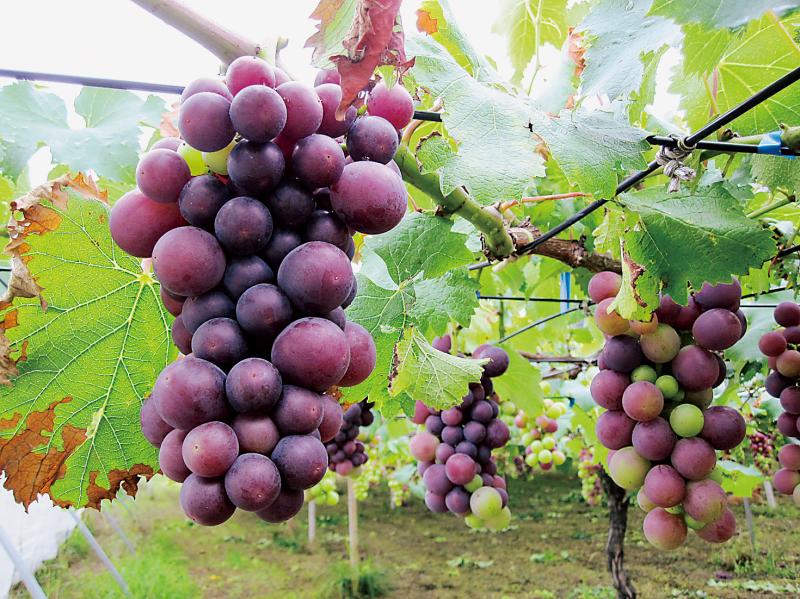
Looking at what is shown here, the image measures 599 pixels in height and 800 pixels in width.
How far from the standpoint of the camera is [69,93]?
177cm

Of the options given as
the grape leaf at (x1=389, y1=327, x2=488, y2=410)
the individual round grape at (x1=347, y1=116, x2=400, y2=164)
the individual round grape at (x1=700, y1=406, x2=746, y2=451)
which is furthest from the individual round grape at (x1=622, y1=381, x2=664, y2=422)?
the individual round grape at (x1=347, y1=116, x2=400, y2=164)

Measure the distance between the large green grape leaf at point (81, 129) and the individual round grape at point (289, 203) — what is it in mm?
1134

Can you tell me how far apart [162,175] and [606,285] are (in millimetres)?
1125

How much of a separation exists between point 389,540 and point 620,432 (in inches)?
283

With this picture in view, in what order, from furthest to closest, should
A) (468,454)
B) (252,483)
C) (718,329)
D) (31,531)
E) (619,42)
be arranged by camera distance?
(31,531) < (468,454) < (718,329) < (619,42) < (252,483)

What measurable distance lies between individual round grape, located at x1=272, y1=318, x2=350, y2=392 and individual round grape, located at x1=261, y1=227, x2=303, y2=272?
0.08 m

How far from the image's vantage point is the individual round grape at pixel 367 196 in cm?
61

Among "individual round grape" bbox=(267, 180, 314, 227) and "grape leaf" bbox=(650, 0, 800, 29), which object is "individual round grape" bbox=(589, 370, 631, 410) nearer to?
"grape leaf" bbox=(650, 0, 800, 29)

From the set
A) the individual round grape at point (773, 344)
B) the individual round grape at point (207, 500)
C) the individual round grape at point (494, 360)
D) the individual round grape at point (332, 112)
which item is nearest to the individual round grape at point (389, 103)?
the individual round grape at point (332, 112)

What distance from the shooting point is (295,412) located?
1.82ft

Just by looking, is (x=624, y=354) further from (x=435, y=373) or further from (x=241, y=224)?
(x=241, y=224)

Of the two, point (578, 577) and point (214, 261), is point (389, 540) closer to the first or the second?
point (578, 577)

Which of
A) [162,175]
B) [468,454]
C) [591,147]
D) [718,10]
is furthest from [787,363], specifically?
[162,175]

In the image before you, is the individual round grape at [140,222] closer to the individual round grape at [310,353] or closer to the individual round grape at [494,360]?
the individual round grape at [310,353]
